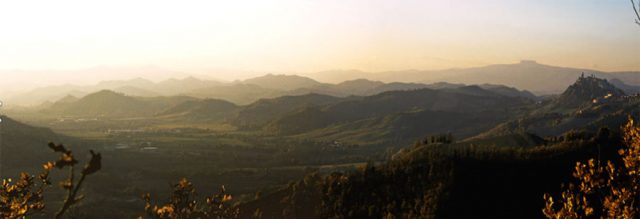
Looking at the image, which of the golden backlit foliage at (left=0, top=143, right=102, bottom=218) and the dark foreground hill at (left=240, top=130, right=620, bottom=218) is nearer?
the golden backlit foliage at (left=0, top=143, right=102, bottom=218)

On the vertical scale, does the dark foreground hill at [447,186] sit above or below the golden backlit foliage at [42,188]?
below

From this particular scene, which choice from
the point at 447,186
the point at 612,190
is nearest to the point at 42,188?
the point at 612,190

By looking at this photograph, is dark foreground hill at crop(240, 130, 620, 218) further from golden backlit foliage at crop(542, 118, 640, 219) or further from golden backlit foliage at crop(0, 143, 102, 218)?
golden backlit foliage at crop(0, 143, 102, 218)

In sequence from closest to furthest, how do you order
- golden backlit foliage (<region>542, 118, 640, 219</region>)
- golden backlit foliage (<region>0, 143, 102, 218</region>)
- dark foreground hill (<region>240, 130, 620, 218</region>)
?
golden backlit foliage (<region>0, 143, 102, 218</region>)
golden backlit foliage (<region>542, 118, 640, 219</region>)
dark foreground hill (<region>240, 130, 620, 218</region>)

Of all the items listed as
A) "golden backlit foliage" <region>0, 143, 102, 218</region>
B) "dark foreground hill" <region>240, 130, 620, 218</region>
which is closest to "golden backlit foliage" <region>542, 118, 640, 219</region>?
"golden backlit foliage" <region>0, 143, 102, 218</region>

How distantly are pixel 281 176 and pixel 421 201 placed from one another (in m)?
98.3

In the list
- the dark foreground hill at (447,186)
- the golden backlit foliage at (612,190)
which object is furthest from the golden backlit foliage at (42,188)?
the dark foreground hill at (447,186)

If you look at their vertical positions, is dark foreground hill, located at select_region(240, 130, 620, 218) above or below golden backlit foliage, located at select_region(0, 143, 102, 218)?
below

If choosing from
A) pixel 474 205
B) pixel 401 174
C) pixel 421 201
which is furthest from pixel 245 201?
pixel 474 205

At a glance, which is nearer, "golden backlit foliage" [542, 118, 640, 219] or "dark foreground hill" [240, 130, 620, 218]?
"golden backlit foliage" [542, 118, 640, 219]

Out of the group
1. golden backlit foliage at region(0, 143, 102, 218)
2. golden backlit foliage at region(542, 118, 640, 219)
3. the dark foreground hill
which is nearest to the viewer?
golden backlit foliage at region(0, 143, 102, 218)

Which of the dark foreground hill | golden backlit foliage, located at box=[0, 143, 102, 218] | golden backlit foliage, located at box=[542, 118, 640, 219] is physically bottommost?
the dark foreground hill

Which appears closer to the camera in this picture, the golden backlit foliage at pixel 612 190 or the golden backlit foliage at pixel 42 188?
the golden backlit foliage at pixel 42 188

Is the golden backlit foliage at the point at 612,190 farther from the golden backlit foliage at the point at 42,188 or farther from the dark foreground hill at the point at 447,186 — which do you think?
the dark foreground hill at the point at 447,186
